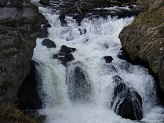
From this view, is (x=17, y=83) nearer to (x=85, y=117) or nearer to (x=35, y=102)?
(x=35, y=102)

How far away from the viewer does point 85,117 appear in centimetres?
1127

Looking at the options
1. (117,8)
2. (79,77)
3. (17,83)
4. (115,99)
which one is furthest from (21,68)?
(117,8)

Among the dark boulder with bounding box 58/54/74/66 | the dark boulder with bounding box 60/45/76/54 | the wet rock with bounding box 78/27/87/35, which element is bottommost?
the dark boulder with bounding box 58/54/74/66

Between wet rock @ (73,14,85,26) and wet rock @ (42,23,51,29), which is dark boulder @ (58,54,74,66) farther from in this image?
wet rock @ (73,14,85,26)

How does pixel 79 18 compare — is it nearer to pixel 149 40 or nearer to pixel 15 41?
pixel 149 40

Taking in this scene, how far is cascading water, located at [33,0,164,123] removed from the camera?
11.7 meters

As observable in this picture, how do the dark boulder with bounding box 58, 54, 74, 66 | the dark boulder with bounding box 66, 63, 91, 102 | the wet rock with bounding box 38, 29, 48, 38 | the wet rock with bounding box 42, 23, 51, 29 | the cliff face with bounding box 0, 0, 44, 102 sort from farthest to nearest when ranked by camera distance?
the wet rock with bounding box 42, 23, 51, 29 → the wet rock with bounding box 38, 29, 48, 38 → the dark boulder with bounding box 58, 54, 74, 66 → the dark boulder with bounding box 66, 63, 91, 102 → the cliff face with bounding box 0, 0, 44, 102

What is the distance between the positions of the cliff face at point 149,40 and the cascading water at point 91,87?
2.06 feet

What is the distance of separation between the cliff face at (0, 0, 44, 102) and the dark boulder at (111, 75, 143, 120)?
3.67 metres

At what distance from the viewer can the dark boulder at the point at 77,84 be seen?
497 inches

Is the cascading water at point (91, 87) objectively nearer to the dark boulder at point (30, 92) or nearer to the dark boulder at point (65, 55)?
the dark boulder at point (65, 55)

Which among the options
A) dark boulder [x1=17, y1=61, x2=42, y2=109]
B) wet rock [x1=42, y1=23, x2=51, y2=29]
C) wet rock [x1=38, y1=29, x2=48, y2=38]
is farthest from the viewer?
wet rock [x1=42, y1=23, x2=51, y2=29]

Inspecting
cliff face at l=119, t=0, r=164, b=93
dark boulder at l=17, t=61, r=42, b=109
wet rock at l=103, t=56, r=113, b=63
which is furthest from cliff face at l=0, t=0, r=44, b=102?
cliff face at l=119, t=0, r=164, b=93

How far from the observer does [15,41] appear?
1045 cm
